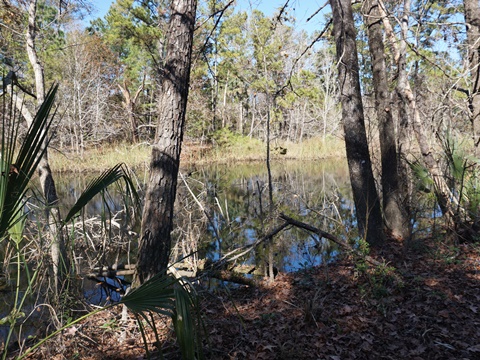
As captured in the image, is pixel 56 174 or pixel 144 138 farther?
pixel 144 138

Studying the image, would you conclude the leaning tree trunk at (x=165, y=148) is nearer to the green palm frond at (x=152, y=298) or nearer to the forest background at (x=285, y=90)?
the forest background at (x=285, y=90)

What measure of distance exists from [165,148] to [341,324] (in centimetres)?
249

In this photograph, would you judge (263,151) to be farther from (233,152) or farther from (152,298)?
(152,298)

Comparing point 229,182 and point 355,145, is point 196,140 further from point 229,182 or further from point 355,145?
point 355,145

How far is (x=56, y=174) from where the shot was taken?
1900 centimetres

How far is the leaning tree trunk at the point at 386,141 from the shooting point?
6117 millimetres

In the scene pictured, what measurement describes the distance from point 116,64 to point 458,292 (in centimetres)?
3004

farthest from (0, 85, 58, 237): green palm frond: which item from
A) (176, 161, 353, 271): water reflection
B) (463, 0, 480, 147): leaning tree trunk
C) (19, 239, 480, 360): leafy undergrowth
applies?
(463, 0, 480, 147): leaning tree trunk

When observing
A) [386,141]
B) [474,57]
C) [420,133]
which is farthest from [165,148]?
[474,57]

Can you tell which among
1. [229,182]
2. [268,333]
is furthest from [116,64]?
[268,333]

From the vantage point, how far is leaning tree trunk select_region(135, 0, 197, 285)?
156 inches

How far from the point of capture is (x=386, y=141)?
621 centimetres

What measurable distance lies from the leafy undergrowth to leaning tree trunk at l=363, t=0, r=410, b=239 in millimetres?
1583

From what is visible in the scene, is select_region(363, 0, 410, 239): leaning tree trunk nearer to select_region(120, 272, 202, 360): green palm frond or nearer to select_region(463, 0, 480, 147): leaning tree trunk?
select_region(463, 0, 480, 147): leaning tree trunk
